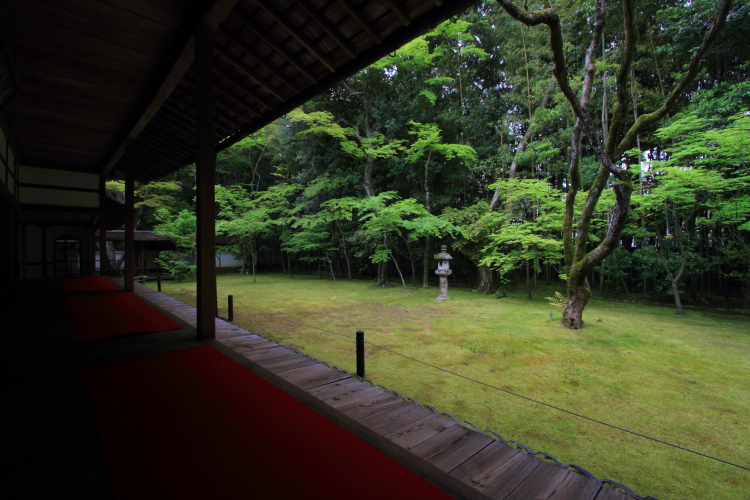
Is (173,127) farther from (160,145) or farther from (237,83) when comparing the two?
(237,83)

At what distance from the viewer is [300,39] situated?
2.46 meters

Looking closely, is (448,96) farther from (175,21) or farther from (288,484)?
(288,484)

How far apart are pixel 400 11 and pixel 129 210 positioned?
511cm

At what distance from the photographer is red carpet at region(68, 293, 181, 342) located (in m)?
2.99

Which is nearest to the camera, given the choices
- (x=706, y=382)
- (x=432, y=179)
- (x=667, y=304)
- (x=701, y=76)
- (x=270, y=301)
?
(x=706, y=382)

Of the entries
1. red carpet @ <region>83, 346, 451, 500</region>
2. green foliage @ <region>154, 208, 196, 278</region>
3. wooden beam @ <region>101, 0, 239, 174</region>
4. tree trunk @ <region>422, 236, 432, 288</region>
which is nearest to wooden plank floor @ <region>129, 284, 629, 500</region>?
red carpet @ <region>83, 346, 451, 500</region>

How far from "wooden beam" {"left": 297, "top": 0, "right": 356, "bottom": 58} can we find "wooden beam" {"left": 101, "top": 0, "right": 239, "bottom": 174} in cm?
48

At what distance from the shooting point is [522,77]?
1009 centimetres

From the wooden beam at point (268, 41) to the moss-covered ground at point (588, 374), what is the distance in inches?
131

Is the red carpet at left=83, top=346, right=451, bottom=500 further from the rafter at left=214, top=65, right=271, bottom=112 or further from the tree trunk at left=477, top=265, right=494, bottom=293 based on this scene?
the tree trunk at left=477, top=265, right=494, bottom=293

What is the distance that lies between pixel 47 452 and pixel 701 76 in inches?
505

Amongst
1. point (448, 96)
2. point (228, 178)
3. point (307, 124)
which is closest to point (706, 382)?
point (448, 96)

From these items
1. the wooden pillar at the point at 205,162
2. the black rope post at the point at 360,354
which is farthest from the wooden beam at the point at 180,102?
the black rope post at the point at 360,354

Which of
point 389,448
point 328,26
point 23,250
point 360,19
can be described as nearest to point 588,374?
point 389,448
